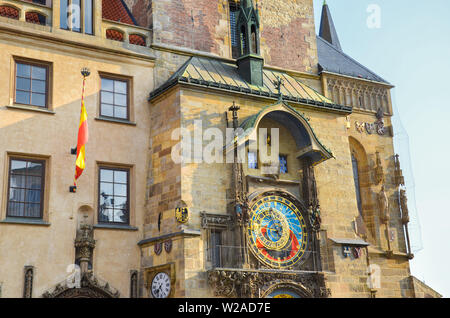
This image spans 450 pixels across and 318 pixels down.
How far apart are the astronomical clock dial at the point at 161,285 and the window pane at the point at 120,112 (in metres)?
5.06

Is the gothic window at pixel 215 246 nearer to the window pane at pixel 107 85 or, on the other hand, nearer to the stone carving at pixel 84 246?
the stone carving at pixel 84 246

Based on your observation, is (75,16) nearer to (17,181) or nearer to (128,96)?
(128,96)

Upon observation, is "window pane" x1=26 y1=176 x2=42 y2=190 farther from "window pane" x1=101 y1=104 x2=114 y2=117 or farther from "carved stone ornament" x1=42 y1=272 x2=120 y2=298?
"window pane" x1=101 y1=104 x2=114 y2=117

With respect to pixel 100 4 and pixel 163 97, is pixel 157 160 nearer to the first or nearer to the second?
pixel 163 97

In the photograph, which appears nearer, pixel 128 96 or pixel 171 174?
pixel 171 174

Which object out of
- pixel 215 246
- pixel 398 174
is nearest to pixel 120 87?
pixel 215 246

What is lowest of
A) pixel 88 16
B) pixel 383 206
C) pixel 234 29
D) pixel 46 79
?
pixel 383 206

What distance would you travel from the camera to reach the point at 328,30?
33.7 metres

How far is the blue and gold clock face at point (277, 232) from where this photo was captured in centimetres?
1973

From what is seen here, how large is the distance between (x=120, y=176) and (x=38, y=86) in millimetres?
3539

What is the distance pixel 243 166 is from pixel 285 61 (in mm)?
5975

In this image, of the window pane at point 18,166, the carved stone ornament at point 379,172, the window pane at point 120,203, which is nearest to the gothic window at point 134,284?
the window pane at point 120,203
